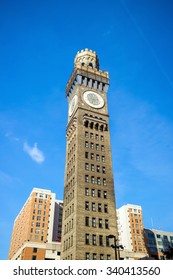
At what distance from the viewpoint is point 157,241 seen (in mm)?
119562

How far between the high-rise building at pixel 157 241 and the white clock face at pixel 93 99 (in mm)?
74815

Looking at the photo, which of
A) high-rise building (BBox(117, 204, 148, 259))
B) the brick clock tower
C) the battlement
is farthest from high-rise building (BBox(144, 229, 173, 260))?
the battlement

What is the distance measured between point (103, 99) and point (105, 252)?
44077mm

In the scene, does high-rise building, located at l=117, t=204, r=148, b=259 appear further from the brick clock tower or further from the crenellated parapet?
the crenellated parapet

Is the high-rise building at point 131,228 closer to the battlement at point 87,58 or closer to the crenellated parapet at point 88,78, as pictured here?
the crenellated parapet at point 88,78

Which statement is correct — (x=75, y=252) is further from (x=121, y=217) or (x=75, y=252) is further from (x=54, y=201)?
(x=121, y=217)

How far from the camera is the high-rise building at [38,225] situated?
316 feet

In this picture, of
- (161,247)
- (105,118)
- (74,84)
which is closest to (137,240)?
(161,247)

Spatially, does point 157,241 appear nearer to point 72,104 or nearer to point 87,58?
point 72,104

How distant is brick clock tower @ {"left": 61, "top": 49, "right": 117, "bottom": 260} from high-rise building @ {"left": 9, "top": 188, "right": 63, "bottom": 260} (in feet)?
144

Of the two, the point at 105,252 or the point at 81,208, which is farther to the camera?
the point at 81,208

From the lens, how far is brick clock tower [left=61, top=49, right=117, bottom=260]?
51844 millimetres
